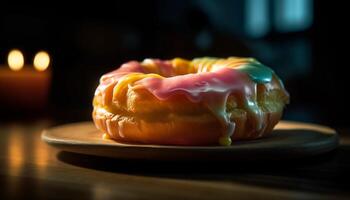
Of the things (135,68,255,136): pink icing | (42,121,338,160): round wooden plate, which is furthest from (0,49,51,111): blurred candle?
(135,68,255,136): pink icing

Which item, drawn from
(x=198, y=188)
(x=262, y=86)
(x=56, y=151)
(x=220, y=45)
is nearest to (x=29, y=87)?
(x=56, y=151)

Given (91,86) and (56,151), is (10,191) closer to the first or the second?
(56,151)

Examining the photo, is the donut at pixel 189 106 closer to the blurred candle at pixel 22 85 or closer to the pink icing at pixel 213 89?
the pink icing at pixel 213 89

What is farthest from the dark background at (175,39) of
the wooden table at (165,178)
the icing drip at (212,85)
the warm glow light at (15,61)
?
the wooden table at (165,178)

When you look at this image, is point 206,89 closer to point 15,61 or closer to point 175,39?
point 15,61

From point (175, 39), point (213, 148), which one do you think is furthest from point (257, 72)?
point (175, 39)

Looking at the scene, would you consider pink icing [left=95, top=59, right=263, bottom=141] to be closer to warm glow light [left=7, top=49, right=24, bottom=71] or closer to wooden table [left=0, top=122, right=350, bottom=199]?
wooden table [left=0, top=122, right=350, bottom=199]

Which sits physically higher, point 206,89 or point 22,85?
point 206,89

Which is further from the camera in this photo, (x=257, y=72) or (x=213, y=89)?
(x=257, y=72)
